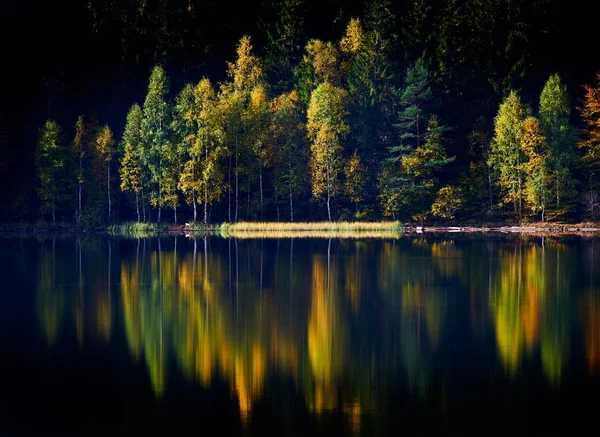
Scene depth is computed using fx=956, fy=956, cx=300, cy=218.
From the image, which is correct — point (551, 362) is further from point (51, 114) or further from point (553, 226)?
point (51, 114)

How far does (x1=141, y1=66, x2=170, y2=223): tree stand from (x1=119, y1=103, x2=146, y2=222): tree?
75 cm

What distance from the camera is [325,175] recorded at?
73250mm

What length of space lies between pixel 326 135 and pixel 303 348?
51063 mm

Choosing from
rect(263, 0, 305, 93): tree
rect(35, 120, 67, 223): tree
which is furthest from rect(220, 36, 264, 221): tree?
rect(35, 120, 67, 223): tree

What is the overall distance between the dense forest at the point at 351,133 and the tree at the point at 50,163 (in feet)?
0.37

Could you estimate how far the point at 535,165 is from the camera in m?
70.6

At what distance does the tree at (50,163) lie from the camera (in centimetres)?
7300

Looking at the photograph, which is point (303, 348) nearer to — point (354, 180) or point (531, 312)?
point (531, 312)

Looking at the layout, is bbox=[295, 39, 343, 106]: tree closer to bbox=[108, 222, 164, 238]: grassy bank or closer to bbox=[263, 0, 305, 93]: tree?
bbox=[263, 0, 305, 93]: tree

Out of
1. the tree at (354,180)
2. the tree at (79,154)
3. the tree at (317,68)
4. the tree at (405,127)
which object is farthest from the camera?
the tree at (317,68)

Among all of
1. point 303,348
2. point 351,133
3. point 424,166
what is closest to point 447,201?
point 424,166

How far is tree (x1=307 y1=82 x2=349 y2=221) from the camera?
72.8 metres

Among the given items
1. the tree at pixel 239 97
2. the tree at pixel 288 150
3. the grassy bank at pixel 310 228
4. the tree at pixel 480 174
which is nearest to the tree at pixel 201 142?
the tree at pixel 239 97

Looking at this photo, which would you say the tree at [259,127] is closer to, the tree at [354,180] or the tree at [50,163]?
the tree at [354,180]
